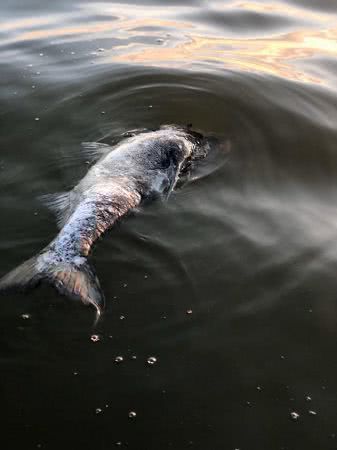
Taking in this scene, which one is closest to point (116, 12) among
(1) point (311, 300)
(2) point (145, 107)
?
(2) point (145, 107)

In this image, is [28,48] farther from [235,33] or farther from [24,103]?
[235,33]

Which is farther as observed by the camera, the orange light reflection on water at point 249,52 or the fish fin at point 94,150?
the orange light reflection on water at point 249,52

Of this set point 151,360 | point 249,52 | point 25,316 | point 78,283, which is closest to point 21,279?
point 25,316

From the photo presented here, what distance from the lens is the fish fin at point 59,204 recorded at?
4516 mm

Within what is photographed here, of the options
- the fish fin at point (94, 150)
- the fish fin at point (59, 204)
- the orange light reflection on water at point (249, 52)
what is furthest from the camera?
the orange light reflection on water at point (249, 52)

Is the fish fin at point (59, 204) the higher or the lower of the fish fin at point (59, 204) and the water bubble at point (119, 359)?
the higher

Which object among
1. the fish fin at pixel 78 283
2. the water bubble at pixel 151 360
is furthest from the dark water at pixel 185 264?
the fish fin at pixel 78 283

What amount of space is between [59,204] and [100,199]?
1.35 ft

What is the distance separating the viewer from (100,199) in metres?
4.50

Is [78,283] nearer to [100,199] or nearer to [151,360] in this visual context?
[151,360]

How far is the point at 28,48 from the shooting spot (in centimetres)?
807

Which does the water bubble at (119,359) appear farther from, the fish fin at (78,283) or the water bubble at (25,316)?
the water bubble at (25,316)

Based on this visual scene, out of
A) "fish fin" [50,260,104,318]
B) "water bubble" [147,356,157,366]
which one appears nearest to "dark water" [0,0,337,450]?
"water bubble" [147,356,157,366]

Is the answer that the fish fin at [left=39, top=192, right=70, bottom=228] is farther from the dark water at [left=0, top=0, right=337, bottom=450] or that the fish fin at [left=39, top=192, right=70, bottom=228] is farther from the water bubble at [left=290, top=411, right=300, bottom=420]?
the water bubble at [left=290, top=411, right=300, bottom=420]
